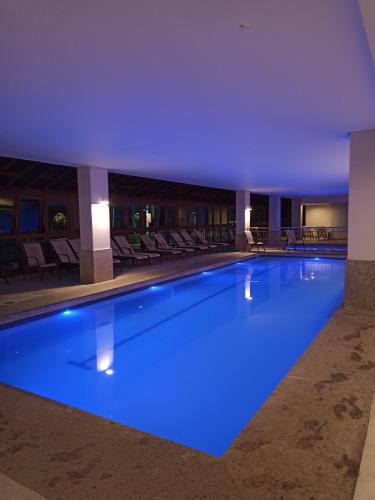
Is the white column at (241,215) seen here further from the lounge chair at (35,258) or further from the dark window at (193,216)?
the lounge chair at (35,258)

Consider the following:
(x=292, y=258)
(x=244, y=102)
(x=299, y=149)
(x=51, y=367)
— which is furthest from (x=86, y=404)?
(x=292, y=258)

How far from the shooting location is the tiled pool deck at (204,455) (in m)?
1.82

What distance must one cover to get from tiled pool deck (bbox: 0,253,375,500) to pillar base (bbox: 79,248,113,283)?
17.4 feet

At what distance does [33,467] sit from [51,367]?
2446 millimetres

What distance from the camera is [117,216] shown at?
12.3 meters

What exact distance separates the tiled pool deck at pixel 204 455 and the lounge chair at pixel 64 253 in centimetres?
609

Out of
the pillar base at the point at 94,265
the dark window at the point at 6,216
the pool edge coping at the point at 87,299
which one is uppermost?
the dark window at the point at 6,216

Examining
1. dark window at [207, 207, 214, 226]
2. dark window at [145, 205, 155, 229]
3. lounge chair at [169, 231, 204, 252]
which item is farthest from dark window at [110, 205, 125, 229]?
dark window at [207, 207, 214, 226]

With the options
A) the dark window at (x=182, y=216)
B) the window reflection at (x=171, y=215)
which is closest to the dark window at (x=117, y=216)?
the window reflection at (x=171, y=215)

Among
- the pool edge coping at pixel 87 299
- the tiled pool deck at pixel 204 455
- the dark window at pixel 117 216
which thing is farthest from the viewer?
the dark window at pixel 117 216

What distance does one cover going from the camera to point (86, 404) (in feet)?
11.3

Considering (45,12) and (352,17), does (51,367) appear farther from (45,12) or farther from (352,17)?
(352,17)

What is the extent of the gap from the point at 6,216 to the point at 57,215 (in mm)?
1581

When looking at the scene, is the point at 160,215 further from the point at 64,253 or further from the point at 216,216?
the point at 64,253
